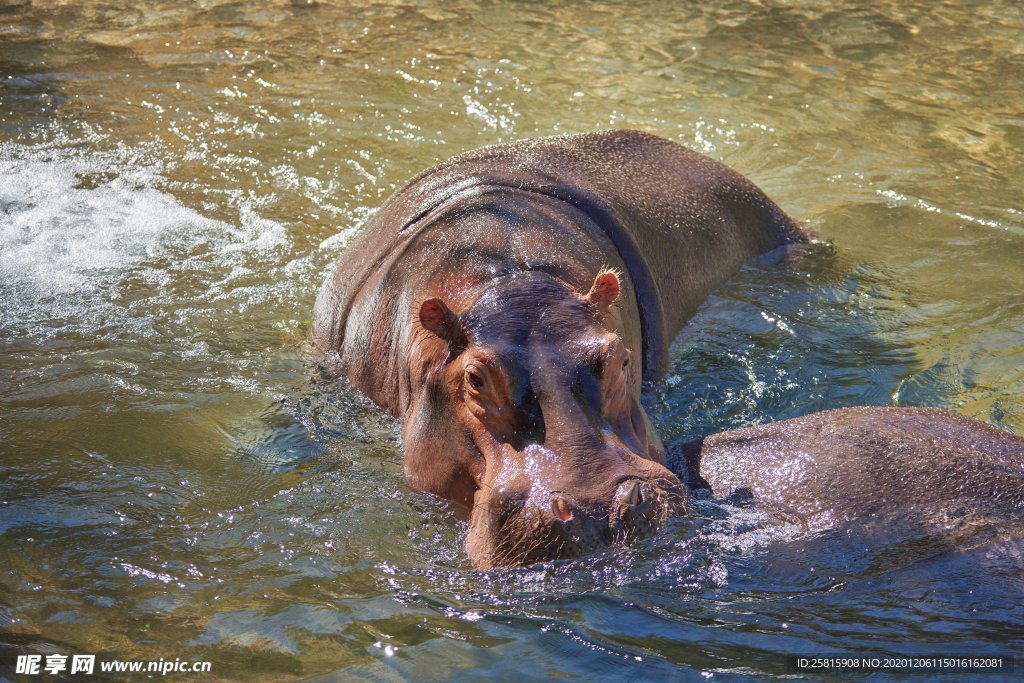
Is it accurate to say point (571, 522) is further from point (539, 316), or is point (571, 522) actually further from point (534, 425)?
point (539, 316)

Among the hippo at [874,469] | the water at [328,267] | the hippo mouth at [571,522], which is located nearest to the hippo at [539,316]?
the hippo mouth at [571,522]

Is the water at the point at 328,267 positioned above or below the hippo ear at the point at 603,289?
below

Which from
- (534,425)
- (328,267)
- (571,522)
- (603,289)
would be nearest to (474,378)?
(534,425)

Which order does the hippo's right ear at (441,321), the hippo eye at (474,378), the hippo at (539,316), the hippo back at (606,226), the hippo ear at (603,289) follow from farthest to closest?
the hippo back at (606,226) < the hippo ear at (603,289) < the hippo's right ear at (441,321) < the hippo eye at (474,378) < the hippo at (539,316)

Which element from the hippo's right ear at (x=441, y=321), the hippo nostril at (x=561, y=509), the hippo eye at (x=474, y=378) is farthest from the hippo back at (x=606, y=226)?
the hippo nostril at (x=561, y=509)

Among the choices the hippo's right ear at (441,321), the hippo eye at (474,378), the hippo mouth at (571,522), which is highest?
the hippo's right ear at (441,321)

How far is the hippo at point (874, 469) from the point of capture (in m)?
3.53

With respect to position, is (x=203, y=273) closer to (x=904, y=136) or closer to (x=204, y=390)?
(x=204, y=390)

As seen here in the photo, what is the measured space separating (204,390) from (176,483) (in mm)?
953

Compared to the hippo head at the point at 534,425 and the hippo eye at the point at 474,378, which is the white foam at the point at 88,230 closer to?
the hippo head at the point at 534,425

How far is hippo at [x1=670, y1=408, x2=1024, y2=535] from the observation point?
3.53 m

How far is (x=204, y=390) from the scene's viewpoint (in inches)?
216

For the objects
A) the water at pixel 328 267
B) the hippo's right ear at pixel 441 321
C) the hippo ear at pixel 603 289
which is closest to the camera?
the water at pixel 328 267

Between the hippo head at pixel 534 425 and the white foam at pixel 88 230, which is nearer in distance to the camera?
the hippo head at pixel 534 425
